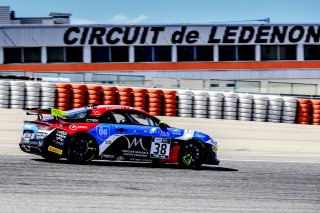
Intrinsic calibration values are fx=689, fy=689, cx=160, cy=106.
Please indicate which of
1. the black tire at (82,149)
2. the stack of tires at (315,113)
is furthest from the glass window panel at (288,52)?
the black tire at (82,149)

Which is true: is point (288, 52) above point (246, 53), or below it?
above

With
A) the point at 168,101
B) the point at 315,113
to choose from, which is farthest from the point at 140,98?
the point at 315,113

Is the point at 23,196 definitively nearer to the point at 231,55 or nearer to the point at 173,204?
the point at 173,204

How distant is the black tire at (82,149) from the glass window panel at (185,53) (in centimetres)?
3016

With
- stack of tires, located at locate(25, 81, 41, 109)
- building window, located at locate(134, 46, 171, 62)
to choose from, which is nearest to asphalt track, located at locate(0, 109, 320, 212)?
stack of tires, located at locate(25, 81, 41, 109)

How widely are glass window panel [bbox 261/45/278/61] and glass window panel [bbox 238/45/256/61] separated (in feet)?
2.18

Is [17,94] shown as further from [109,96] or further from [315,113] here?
[315,113]

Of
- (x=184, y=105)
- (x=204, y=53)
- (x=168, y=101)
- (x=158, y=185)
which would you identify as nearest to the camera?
(x=158, y=185)

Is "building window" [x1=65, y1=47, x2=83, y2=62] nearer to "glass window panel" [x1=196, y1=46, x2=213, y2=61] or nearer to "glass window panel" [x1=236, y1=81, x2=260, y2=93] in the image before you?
"glass window panel" [x1=196, y1=46, x2=213, y2=61]

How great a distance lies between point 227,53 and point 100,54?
820 cm

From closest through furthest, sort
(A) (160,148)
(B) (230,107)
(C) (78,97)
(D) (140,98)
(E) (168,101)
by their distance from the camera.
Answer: (A) (160,148)
(C) (78,97)
(D) (140,98)
(E) (168,101)
(B) (230,107)

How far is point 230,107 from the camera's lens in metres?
26.4

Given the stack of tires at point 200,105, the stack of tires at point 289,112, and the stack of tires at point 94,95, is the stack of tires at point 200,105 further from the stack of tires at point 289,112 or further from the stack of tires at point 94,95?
the stack of tires at point 94,95

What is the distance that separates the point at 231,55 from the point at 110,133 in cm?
3123
